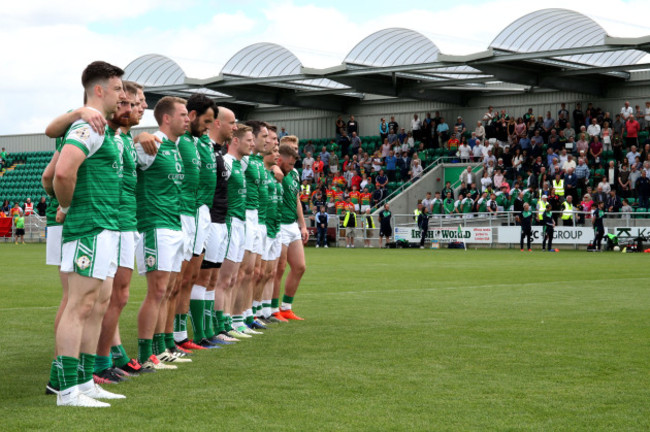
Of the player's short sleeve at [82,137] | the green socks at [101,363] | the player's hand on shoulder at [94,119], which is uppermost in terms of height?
the player's hand on shoulder at [94,119]

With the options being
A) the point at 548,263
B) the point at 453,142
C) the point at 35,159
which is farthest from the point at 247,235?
the point at 35,159

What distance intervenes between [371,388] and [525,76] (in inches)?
1235

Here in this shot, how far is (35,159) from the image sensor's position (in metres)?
54.5

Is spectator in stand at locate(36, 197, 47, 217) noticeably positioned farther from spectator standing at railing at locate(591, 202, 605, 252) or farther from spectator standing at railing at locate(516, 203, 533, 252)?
spectator standing at railing at locate(591, 202, 605, 252)

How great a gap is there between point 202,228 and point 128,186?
1.63 meters

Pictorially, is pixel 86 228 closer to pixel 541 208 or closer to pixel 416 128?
pixel 541 208

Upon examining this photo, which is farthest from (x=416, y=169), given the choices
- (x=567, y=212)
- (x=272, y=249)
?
(x=272, y=249)

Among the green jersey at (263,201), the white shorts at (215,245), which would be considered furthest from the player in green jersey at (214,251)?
the green jersey at (263,201)

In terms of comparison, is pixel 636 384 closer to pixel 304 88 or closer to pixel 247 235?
pixel 247 235

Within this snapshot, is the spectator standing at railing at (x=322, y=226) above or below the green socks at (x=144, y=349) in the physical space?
above

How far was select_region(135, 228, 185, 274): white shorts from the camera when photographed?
6.88 m

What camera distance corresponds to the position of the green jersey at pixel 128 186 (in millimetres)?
6164

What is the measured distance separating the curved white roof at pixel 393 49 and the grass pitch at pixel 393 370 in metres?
23.1

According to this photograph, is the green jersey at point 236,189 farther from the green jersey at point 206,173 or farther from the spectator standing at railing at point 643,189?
the spectator standing at railing at point 643,189
